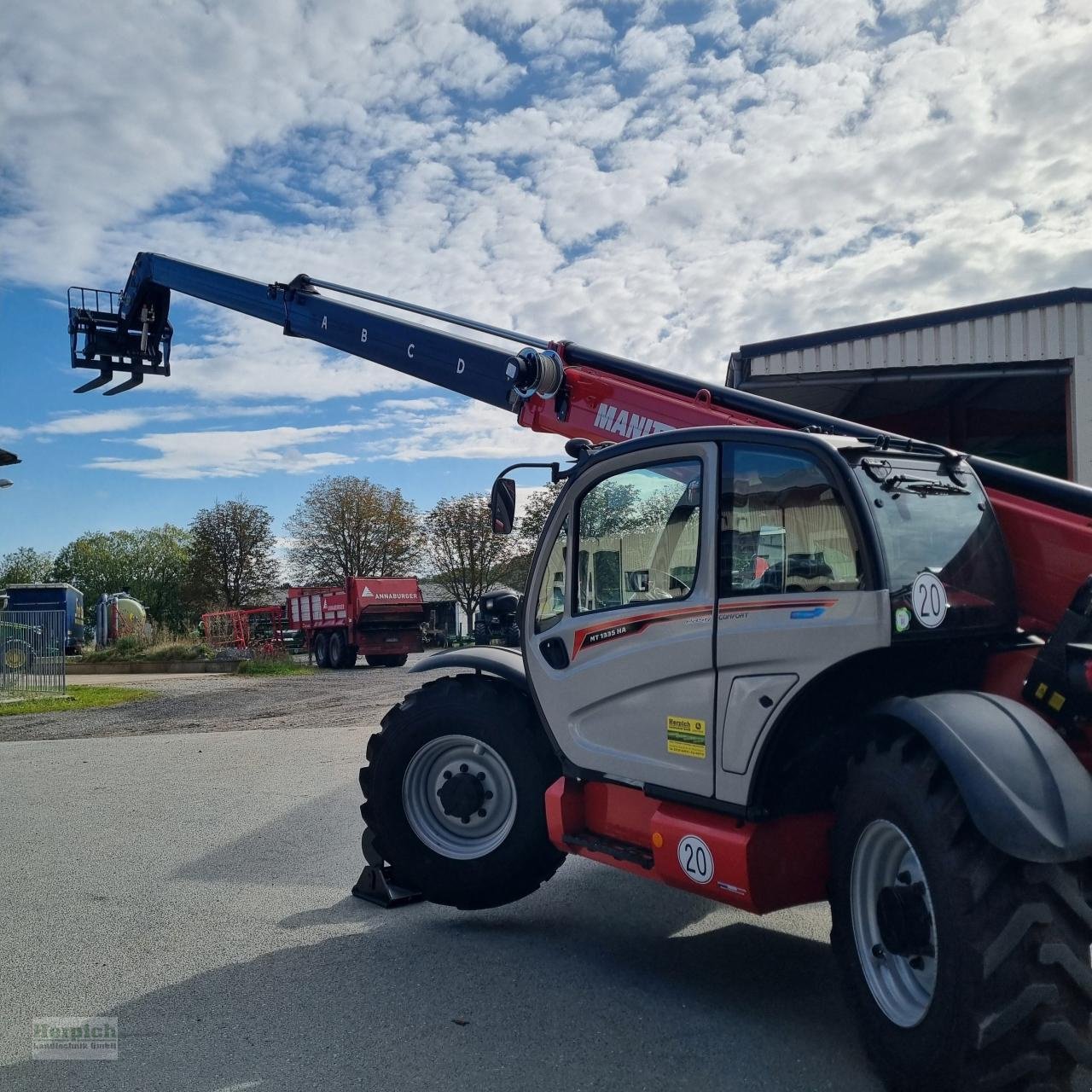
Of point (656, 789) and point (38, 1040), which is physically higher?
point (656, 789)

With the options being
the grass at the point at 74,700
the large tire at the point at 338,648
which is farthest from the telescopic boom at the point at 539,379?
the large tire at the point at 338,648

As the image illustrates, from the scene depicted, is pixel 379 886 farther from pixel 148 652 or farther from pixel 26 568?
pixel 26 568

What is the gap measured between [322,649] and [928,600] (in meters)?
30.5

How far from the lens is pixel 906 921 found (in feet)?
11.0

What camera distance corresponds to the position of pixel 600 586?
4.84 m

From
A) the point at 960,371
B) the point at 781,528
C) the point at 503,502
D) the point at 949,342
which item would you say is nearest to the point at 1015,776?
the point at 781,528

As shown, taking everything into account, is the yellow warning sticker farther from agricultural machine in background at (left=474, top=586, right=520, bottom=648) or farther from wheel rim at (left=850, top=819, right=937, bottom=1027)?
agricultural machine in background at (left=474, top=586, right=520, bottom=648)

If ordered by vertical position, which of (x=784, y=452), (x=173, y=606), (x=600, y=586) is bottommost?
(x=173, y=606)

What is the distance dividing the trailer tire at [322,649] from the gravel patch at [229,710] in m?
6.38

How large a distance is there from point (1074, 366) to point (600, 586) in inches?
319

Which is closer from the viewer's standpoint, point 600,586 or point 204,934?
point 600,586

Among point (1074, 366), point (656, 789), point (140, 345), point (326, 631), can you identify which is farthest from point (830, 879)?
point (326, 631)

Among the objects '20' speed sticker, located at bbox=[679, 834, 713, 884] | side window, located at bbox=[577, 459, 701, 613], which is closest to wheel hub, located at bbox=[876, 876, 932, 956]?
'20' speed sticker, located at bbox=[679, 834, 713, 884]

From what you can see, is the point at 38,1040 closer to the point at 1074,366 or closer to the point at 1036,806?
the point at 1036,806
